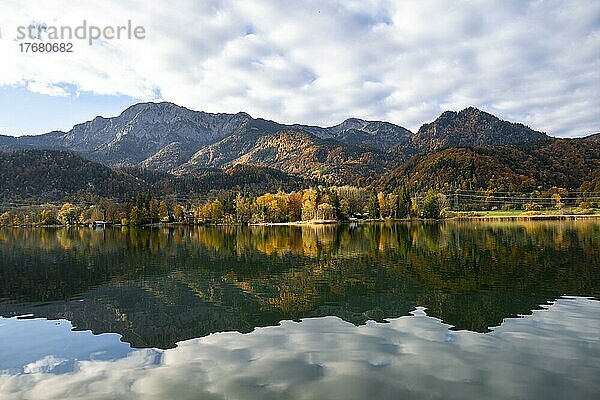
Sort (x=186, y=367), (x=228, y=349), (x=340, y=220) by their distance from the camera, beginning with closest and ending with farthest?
(x=186, y=367)
(x=228, y=349)
(x=340, y=220)

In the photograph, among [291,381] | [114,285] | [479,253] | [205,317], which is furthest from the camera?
[479,253]

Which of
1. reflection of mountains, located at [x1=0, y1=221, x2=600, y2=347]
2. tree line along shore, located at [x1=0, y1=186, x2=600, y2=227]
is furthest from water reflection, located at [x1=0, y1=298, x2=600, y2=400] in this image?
tree line along shore, located at [x1=0, y1=186, x2=600, y2=227]

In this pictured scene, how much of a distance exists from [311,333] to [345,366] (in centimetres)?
416

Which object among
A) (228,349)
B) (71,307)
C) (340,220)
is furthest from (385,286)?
(340,220)

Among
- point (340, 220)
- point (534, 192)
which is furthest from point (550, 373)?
point (534, 192)

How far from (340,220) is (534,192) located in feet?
347

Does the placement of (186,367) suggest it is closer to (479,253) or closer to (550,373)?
(550,373)

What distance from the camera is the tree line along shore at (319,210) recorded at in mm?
147875

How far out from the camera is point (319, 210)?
142125 millimetres

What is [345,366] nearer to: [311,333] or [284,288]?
[311,333]

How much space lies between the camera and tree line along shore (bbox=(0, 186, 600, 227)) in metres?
148

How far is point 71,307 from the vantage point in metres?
24.4

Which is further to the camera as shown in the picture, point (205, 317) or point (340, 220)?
point (340, 220)

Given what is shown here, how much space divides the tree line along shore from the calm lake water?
111 meters
